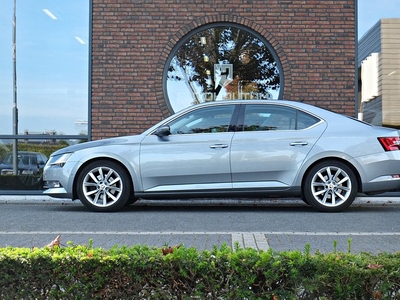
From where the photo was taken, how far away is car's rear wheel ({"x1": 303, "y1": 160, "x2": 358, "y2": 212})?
827 centimetres

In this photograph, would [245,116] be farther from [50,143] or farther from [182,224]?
[50,143]

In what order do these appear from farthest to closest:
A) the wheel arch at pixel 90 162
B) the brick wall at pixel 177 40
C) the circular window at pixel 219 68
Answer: the circular window at pixel 219 68, the brick wall at pixel 177 40, the wheel arch at pixel 90 162

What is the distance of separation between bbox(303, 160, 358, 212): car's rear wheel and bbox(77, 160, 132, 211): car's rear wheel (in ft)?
8.21

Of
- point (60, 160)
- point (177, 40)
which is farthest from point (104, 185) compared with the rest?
point (177, 40)

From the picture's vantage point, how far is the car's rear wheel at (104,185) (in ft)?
27.7

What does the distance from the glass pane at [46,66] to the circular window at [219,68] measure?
5.67ft

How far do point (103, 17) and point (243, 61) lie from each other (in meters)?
2.73

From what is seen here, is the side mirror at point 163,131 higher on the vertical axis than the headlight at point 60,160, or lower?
higher

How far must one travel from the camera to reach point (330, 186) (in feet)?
27.2

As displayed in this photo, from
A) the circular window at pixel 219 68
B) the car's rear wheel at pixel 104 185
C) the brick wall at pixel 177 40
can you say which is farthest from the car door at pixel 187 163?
the circular window at pixel 219 68

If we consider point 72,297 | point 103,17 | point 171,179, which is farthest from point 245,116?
point 72,297

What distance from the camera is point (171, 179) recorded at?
845 cm

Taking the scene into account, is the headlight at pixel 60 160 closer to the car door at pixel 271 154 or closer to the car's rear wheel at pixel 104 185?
the car's rear wheel at pixel 104 185

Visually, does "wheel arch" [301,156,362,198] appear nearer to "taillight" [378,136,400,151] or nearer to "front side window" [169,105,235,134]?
"taillight" [378,136,400,151]
